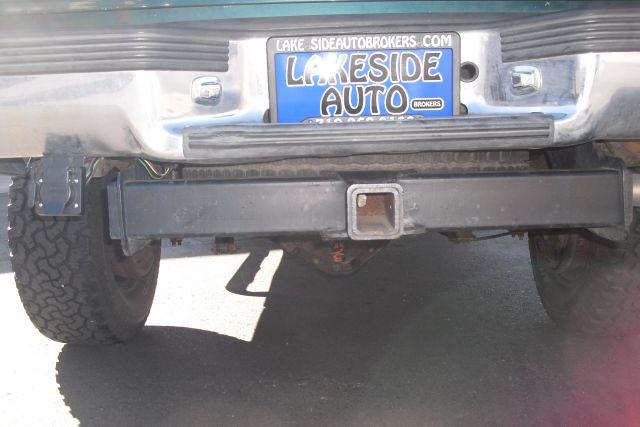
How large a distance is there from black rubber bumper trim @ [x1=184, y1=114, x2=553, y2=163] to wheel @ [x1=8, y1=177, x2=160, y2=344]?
37.8 inches

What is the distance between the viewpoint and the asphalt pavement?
2756mm

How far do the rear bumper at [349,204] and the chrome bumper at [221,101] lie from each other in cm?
12

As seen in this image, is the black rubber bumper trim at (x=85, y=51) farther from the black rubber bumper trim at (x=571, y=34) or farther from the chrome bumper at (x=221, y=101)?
the black rubber bumper trim at (x=571, y=34)

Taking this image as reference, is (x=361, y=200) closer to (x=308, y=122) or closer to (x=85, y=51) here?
(x=308, y=122)

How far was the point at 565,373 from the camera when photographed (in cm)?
303

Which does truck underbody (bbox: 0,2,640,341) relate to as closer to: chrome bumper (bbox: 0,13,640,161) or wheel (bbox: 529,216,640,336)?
chrome bumper (bbox: 0,13,640,161)

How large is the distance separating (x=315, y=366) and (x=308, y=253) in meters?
0.56

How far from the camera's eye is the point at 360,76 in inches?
89.2

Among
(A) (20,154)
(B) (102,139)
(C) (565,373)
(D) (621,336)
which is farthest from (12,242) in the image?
(D) (621,336)

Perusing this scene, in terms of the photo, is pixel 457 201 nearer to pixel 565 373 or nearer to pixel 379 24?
pixel 379 24

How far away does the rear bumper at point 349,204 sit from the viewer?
225cm

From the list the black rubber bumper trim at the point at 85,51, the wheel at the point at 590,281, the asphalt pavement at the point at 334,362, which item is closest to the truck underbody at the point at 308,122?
the black rubber bumper trim at the point at 85,51

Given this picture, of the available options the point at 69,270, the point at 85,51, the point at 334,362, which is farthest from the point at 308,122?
the point at 69,270

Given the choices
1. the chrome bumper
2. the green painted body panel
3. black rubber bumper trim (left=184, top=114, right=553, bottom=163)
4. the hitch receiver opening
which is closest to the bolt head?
the hitch receiver opening
